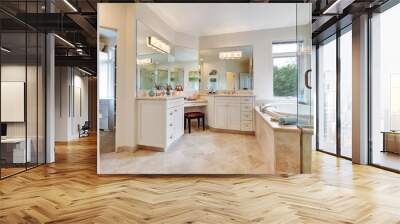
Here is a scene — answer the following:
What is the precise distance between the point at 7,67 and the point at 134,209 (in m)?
3.29

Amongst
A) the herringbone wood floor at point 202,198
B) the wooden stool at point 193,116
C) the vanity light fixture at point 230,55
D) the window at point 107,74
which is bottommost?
the herringbone wood floor at point 202,198

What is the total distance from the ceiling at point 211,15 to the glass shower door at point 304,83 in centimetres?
33

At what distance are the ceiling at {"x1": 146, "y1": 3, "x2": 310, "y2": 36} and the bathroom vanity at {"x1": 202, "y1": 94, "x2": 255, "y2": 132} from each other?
32.3 inches

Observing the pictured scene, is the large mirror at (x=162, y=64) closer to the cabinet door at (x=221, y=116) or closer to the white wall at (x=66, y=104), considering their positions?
the cabinet door at (x=221, y=116)

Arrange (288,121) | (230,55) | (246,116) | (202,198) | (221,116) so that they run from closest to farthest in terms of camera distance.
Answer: (202,198) < (221,116) < (246,116) < (230,55) < (288,121)

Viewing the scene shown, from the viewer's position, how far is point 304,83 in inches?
155

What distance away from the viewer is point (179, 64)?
349 centimetres

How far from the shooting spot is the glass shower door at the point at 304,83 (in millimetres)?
3854

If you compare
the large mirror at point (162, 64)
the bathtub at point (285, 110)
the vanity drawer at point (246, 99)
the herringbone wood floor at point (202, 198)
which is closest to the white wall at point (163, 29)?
the large mirror at point (162, 64)

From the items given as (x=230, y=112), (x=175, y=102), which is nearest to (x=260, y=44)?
(x=230, y=112)

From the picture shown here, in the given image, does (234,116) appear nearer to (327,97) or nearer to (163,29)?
(163,29)

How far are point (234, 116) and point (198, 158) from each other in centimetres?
70

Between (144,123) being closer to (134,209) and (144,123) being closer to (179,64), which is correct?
(179,64)

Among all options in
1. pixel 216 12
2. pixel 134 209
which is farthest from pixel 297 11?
pixel 134 209
